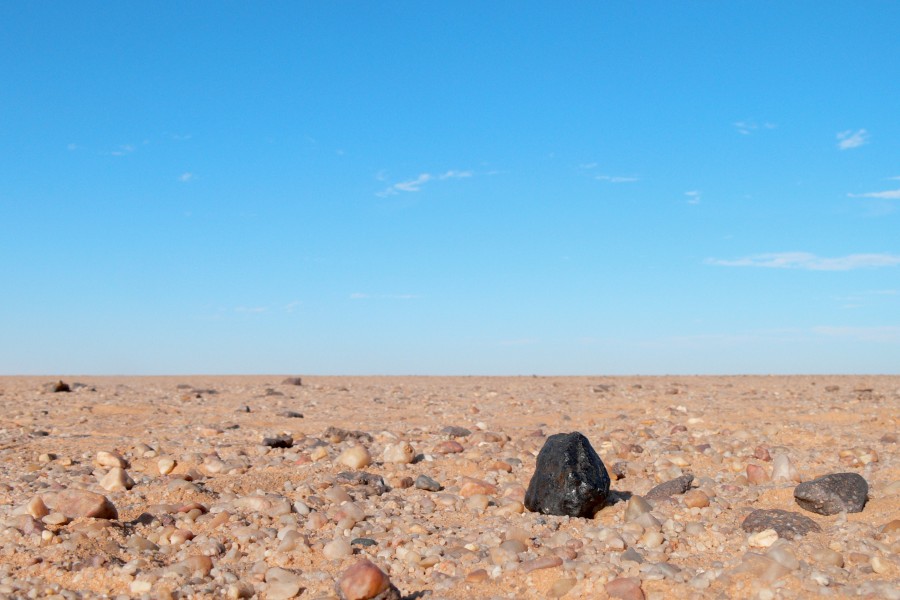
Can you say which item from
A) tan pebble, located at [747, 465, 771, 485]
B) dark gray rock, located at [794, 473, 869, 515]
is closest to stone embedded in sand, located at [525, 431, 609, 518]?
dark gray rock, located at [794, 473, 869, 515]

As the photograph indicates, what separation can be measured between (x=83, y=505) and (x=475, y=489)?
7.77 ft

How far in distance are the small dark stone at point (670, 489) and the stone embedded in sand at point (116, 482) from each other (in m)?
3.40

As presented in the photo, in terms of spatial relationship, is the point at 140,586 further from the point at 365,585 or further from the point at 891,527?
the point at 891,527

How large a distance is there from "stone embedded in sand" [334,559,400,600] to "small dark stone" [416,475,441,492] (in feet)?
6.12

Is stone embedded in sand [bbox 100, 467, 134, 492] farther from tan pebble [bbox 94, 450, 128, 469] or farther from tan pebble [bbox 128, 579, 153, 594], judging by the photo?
tan pebble [bbox 128, 579, 153, 594]

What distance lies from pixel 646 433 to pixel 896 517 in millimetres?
3198

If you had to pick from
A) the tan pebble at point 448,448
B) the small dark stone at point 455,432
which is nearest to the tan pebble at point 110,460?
the tan pebble at point 448,448

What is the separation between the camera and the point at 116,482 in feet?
15.9

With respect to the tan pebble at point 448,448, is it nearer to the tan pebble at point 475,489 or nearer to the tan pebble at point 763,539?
the tan pebble at point 475,489

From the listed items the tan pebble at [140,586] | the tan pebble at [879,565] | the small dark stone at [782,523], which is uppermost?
the small dark stone at [782,523]

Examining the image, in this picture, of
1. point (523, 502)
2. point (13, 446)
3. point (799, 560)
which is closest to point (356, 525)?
point (523, 502)

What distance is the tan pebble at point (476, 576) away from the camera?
343 centimetres

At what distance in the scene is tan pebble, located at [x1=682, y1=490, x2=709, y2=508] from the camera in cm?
454

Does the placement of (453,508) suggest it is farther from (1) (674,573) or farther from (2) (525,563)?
(1) (674,573)
